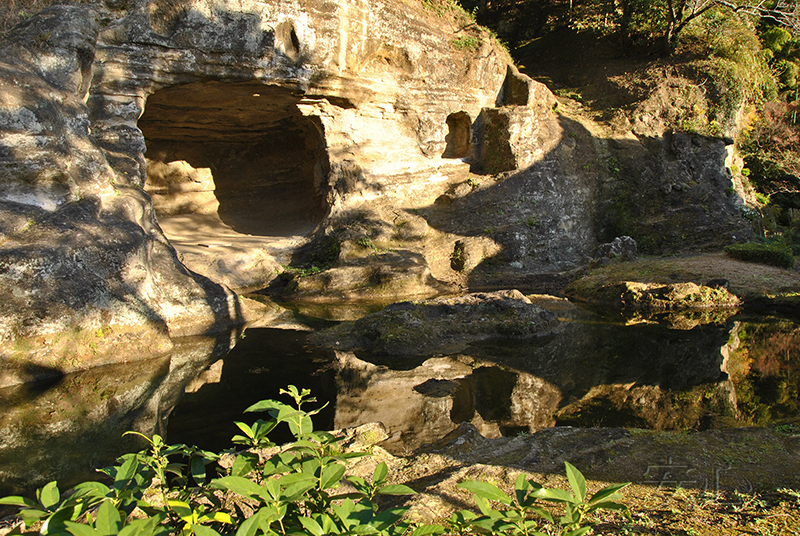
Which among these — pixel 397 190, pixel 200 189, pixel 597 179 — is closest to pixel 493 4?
pixel 597 179

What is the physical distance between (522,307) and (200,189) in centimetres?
1166

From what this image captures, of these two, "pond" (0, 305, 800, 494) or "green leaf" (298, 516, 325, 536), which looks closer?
"green leaf" (298, 516, 325, 536)

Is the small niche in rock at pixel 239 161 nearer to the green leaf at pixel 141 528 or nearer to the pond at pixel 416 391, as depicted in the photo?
the pond at pixel 416 391

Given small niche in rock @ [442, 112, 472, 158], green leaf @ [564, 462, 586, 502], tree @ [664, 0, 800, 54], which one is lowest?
green leaf @ [564, 462, 586, 502]

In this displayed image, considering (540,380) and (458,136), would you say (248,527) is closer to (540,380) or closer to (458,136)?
(540,380)

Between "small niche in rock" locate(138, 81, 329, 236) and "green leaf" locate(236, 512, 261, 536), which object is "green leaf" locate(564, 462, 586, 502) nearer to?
"green leaf" locate(236, 512, 261, 536)

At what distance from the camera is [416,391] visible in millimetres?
5043

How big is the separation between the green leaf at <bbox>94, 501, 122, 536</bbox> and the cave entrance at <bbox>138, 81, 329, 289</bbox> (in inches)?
402

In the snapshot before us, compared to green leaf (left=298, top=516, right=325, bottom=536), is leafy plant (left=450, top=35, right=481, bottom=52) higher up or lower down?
higher up

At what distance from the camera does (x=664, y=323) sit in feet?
26.2

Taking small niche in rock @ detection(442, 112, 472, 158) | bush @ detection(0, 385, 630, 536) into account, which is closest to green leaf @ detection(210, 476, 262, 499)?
bush @ detection(0, 385, 630, 536)

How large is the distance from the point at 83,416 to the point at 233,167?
12.8 meters

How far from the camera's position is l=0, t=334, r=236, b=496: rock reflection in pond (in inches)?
142

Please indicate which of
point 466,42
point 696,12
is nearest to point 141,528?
point 466,42
